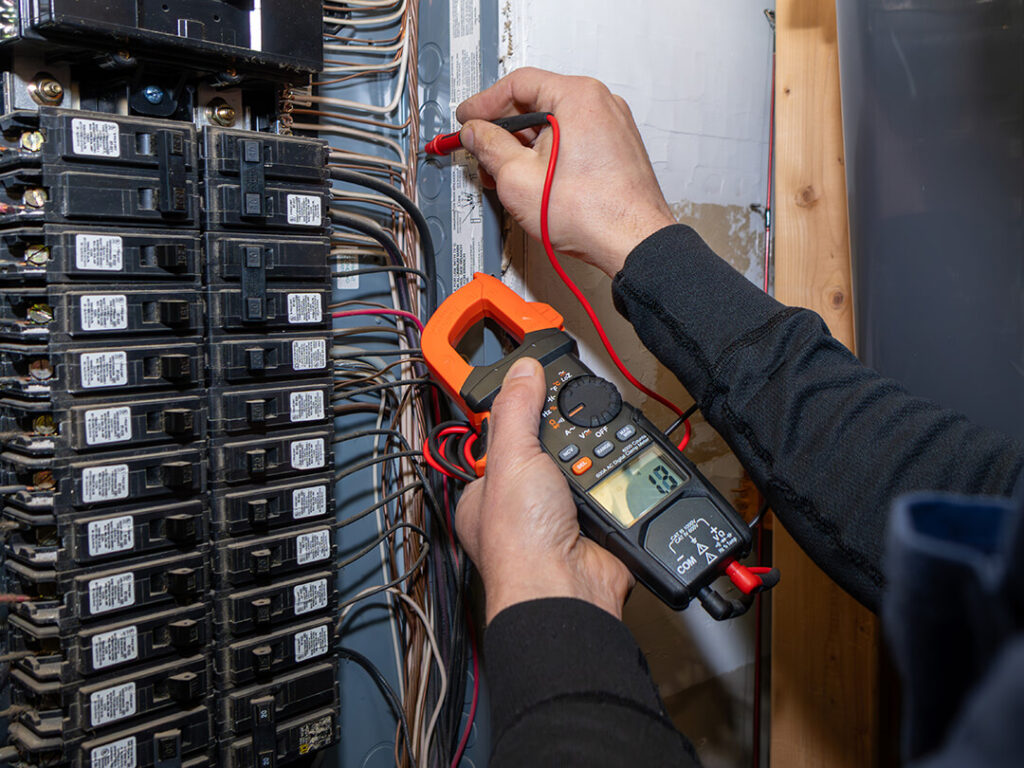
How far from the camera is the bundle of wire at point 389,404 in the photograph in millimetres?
949

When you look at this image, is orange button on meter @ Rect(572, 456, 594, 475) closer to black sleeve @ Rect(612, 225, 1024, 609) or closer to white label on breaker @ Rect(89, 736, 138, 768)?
black sleeve @ Rect(612, 225, 1024, 609)

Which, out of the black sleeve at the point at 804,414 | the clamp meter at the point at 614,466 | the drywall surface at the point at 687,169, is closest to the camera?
the black sleeve at the point at 804,414

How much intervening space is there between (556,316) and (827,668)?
0.78 meters

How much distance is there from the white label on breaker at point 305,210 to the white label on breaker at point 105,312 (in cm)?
18

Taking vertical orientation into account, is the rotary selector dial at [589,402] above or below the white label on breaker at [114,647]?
above

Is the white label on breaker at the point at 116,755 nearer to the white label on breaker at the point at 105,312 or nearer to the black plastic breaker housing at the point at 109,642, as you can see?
the black plastic breaker housing at the point at 109,642

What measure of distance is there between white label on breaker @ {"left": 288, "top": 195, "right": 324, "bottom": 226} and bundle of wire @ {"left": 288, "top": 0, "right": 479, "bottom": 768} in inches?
5.6

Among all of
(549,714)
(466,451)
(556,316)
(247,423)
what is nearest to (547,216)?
(556,316)

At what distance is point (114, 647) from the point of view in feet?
2.24

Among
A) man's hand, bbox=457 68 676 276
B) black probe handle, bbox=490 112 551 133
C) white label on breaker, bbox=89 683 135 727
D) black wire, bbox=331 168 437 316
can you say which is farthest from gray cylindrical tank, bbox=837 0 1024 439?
white label on breaker, bbox=89 683 135 727

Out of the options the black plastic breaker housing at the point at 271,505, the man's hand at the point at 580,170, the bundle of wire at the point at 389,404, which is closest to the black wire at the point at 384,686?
the bundle of wire at the point at 389,404

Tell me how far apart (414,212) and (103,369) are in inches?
16.3

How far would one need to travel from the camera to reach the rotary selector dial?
30.0 inches

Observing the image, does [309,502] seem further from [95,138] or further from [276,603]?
[95,138]
